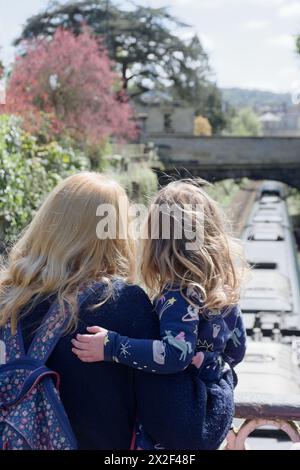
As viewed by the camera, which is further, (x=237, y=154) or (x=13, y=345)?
(x=237, y=154)

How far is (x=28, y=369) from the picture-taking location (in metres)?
1.70

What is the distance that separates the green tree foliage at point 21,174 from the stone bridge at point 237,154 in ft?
69.0

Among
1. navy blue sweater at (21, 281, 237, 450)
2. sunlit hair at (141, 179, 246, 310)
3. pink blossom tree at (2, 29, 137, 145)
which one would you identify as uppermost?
pink blossom tree at (2, 29, 137, 145)

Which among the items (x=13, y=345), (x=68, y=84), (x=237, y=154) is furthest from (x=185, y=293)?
(x=237, y=154)

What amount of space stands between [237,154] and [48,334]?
30.2 meters

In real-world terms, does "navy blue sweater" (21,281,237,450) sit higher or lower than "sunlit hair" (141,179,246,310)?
lower

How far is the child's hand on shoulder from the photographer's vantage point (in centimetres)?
171

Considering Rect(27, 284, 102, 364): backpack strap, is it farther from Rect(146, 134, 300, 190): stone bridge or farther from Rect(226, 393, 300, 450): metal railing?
Rect(146, 134, 300, 190): stone bridge

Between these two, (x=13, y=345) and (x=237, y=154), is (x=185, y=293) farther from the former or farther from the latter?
(x=237, y=154)

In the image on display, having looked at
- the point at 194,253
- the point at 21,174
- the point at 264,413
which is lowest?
the point at 264,413

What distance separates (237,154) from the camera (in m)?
31.3

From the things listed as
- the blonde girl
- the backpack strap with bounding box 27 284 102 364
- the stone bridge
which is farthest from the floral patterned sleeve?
the stone bridge

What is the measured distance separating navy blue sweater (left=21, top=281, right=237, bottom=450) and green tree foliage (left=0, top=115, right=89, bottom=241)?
451 cm

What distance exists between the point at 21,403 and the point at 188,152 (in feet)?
97.5
